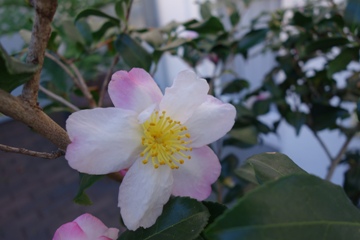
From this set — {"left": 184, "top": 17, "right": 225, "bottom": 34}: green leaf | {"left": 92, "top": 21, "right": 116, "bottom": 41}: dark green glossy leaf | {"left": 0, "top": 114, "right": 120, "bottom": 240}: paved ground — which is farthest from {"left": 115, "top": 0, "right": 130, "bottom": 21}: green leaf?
{"left": 0, "top": 114, "right": 120, "bottom": 240}: paved ground

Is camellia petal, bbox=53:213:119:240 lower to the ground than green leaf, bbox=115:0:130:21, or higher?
lower

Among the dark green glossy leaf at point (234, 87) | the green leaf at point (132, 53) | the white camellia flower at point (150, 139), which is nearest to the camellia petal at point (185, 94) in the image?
the white camellia flower at point (150, 139)

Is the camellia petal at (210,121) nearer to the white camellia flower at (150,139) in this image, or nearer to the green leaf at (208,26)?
the white camellia flower at (150,139)

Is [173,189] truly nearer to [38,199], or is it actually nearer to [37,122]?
[37,122]

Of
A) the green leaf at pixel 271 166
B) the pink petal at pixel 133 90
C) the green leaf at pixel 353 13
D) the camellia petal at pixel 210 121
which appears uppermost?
the green leaf at pixel 353 13

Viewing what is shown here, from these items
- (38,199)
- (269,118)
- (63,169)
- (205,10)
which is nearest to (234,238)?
(205,10)

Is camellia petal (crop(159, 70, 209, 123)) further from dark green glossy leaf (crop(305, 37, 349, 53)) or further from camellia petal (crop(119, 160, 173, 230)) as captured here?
dark green glossy leaf (crop(305, 37, 349, 53))
